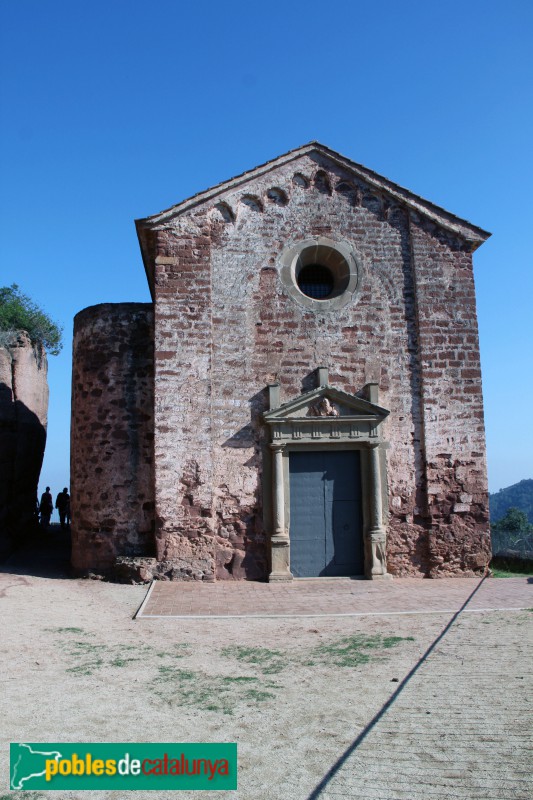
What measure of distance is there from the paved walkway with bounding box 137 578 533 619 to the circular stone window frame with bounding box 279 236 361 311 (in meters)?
4.94

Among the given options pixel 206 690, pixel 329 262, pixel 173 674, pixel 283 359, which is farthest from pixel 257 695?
pixel 329 262

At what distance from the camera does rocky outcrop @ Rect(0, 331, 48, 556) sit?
50.0 ft

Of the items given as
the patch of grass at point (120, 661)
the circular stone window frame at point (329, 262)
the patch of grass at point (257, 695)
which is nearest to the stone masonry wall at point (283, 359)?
the circular stone window frame at point (329, 262)

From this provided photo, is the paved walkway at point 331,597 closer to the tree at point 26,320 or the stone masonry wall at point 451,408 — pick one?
the stone masonry wall at point 451,408

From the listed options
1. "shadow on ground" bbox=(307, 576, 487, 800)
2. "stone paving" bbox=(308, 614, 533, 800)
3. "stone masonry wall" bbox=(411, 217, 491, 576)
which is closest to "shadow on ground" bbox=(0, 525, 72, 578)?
"stone masonry wall" bbox=(411, 217, 491, 576)

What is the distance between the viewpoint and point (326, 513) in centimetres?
1148

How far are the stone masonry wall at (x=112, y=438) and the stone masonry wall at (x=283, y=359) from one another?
76 cm

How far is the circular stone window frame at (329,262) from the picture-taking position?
1200cm

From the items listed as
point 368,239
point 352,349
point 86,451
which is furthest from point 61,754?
point 368,239

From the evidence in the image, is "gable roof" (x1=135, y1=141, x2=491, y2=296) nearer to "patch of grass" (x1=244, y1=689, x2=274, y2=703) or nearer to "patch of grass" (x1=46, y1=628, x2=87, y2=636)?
"patch of grass" (x1=46, y1=628, x2=87, y2=636)

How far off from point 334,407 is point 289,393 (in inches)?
32.9

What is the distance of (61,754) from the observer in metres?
4.21

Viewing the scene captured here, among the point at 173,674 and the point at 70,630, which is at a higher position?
the point at 70,630

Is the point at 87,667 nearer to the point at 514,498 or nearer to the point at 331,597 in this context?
the point at 331,597
